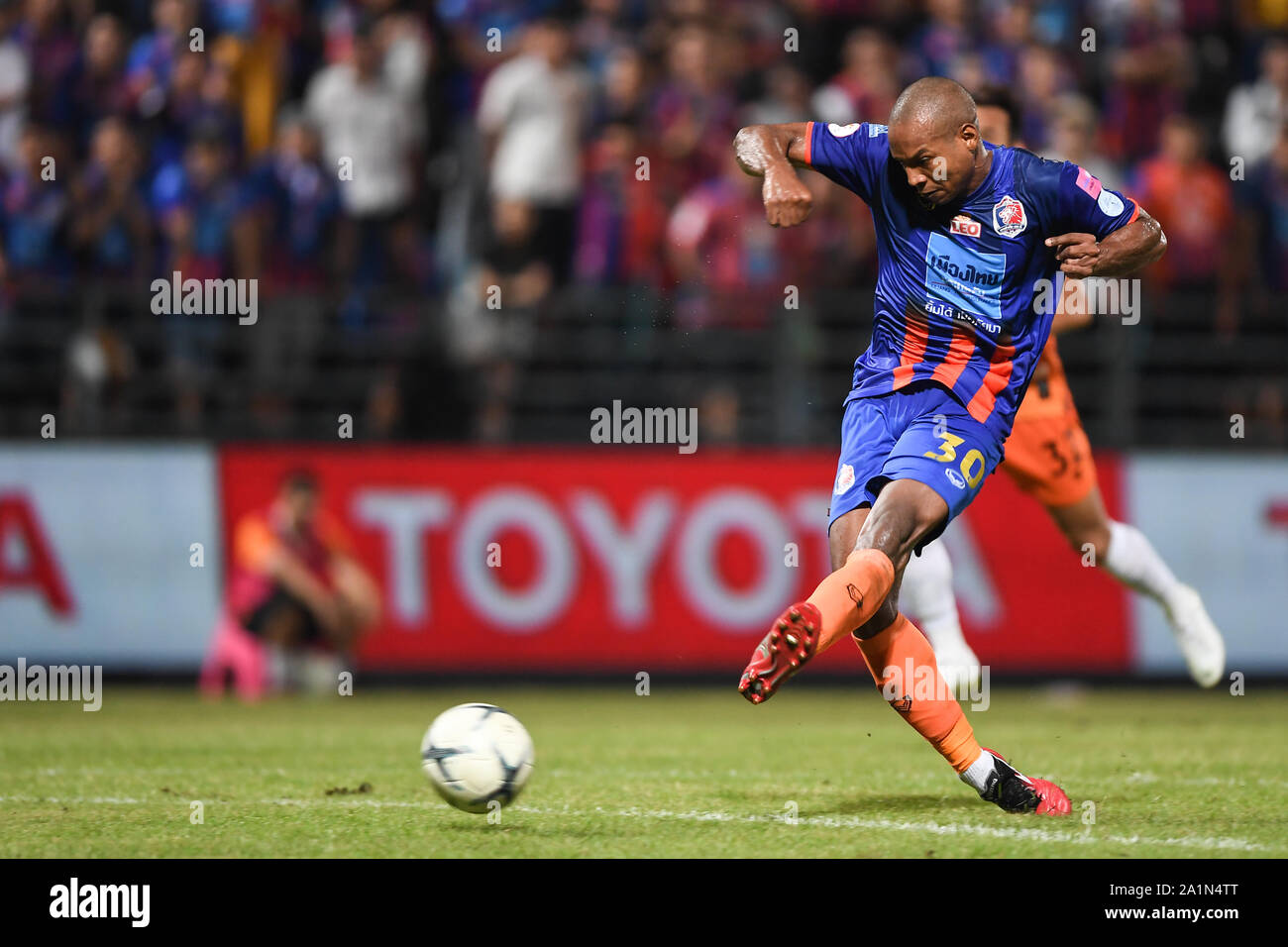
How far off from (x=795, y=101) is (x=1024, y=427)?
6.59 metres

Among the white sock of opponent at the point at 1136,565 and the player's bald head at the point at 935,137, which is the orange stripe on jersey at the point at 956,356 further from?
the white sock of opponent at the point at 1136,565

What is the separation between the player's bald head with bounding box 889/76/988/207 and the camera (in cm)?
657

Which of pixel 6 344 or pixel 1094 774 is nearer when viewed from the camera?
pixel 1094 774

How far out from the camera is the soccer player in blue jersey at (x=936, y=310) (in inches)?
259

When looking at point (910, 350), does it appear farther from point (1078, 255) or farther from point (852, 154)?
point (1078, 255)

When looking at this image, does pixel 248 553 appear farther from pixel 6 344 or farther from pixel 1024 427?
pixel 1024 427

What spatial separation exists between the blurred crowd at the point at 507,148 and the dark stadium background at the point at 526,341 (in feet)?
0.11

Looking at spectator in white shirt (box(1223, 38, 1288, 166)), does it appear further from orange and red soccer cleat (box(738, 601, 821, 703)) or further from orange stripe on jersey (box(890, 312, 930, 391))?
orange and red soccer cleat (box(738, 601, 821, 703))

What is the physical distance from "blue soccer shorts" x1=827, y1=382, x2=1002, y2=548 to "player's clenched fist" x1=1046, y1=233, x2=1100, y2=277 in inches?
30.3

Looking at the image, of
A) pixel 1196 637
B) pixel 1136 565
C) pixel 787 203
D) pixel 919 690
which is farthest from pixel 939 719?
pixel 1196 637

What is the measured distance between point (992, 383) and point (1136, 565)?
3112mm

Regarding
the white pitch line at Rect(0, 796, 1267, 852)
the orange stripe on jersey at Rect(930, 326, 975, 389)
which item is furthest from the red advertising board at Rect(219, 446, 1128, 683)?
the orange stripe on jersey at Rect(930, 326, 975, 389)

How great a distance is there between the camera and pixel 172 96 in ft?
49.9

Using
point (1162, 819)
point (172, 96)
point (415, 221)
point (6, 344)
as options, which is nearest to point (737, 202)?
A: point (415, 221)
